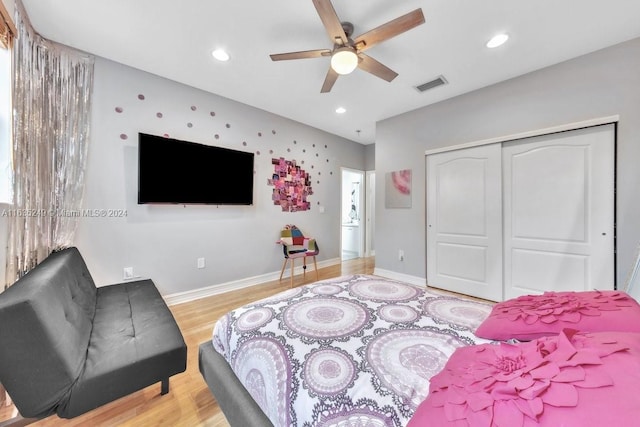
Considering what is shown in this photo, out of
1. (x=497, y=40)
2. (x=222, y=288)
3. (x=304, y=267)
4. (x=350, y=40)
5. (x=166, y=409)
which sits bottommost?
(x=166, y=409)

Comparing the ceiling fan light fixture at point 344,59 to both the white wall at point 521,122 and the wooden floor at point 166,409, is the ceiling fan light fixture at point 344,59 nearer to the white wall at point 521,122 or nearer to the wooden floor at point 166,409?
the white wall at point 521,122

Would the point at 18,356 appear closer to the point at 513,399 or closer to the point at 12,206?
the point at 12,206

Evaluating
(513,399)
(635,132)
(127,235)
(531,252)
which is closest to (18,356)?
(513,399)

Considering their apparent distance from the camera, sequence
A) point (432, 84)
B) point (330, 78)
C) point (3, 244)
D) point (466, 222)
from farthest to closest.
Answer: point (466, 222), point (432, 84), point (330, 78), point (3, 244)

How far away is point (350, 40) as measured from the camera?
72.4 inches

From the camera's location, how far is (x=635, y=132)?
2105 millimetres

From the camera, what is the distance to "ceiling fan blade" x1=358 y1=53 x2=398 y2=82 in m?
1.96

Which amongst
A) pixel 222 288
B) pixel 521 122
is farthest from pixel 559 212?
pixel 222 288

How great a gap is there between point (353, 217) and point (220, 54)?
419 cm

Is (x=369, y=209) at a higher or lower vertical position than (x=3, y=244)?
higher

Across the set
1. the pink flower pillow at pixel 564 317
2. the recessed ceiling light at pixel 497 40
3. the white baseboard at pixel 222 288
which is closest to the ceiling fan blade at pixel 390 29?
the recessed ceiling light at pixel 497 40

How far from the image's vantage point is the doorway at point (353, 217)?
5.46 meters

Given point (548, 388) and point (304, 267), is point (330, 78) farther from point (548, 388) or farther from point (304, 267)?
point (304, 267)

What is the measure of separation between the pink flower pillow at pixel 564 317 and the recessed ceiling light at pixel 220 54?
2849 millimetres
